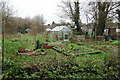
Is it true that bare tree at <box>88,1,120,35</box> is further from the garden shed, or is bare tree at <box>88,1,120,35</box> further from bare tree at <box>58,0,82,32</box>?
the garden shed

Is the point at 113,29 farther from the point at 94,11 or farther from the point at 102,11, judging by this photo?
the point at 94,11

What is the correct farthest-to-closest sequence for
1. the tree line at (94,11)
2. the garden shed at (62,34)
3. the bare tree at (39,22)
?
the bare tree at (39,22), the garden shed at (62,34), the tree line at (94,11)

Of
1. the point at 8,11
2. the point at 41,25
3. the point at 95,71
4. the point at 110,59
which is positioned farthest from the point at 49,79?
the point at 41,25

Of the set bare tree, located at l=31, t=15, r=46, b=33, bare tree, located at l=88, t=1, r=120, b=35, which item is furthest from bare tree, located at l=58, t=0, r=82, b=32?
bare tree, located at l=31, t=15, r=46, b=33

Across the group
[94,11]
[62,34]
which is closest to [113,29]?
[94,11]

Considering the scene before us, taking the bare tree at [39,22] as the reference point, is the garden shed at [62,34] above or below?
below

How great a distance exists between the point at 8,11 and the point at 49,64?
8.73m

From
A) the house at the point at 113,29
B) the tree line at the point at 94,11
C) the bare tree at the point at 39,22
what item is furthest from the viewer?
the bare tree at the point at 39,22

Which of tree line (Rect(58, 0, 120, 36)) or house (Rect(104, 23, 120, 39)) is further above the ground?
tree line (Rect(58, 0, 120, 36))

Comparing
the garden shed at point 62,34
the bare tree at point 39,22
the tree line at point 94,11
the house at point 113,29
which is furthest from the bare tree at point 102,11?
the bare tree at point 39,22

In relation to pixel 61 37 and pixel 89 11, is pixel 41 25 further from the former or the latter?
pixel 89 11

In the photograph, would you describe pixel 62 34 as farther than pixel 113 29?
No

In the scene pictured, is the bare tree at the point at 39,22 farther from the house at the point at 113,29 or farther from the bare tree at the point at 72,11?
the house at the point at 113,29

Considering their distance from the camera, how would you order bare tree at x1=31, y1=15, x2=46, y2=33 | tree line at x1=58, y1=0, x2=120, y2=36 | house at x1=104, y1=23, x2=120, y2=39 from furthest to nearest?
bare tree at x1=31, y1=15, x2=46, y2=33 < house at x1=104, y1=23, x2=120, y2=39 < tree line at x1=58, y1=0, x2=120, y2=36
